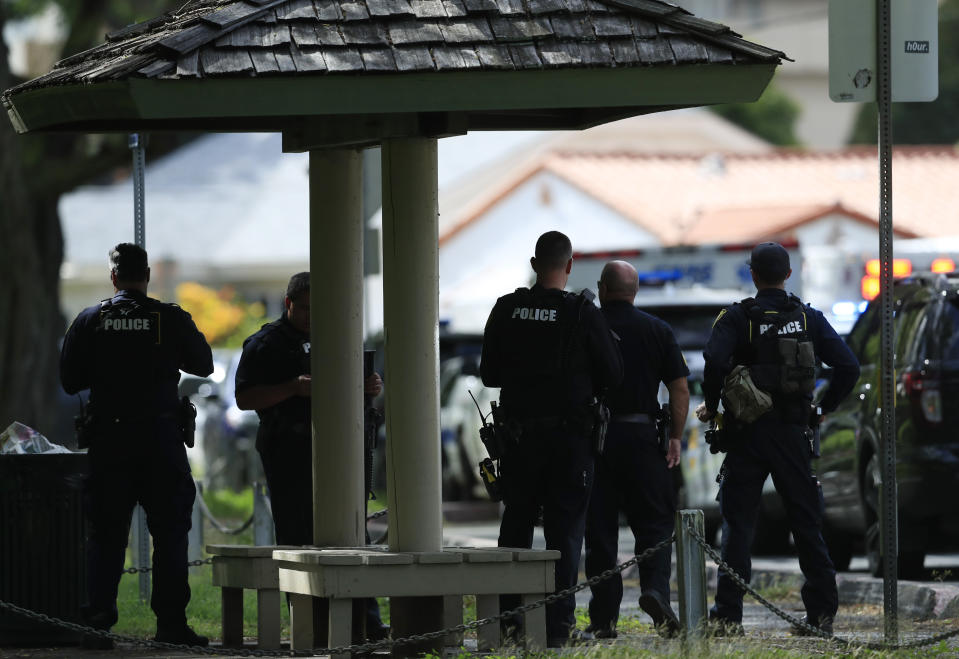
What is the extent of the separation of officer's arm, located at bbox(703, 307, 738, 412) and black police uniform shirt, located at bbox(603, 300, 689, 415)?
0.82 feet

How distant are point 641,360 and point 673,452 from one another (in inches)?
18.9

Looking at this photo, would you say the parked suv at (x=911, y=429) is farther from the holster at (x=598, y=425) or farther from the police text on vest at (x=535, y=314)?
the police text on vest at (x=535, y=314)

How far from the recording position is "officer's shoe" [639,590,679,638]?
8.89 m

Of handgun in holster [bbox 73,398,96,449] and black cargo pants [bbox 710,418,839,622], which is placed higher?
handgun in holster [bbox 73,398,96,449]

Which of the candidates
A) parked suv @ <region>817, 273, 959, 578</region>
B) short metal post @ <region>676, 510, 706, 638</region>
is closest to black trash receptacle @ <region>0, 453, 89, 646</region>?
short metal post @ <region>676, 510, 706, 638</region>

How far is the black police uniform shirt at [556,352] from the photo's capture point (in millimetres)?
8570

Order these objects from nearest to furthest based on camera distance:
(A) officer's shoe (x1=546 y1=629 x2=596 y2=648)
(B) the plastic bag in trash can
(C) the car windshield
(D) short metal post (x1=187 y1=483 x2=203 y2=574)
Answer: (A) officer's shoe (x1=546 y1=629 x2=596 y2=648) → (B) the plastic bag in trash can → (D) short metal post (x1=187 y1=483 x2=203 y2=574) → (C) the car windshield

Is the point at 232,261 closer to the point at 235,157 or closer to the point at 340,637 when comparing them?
the point at 235,157

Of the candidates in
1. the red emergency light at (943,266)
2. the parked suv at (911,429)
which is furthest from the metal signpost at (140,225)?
the red emergency light at (943,266)

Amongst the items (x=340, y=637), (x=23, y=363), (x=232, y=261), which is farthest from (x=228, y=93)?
(x=232, y=261)

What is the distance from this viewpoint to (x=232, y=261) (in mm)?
52594

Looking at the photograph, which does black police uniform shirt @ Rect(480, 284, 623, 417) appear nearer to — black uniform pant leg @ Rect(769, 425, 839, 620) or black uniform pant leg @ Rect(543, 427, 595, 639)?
black uniform pant leg @ Rect(543, 427, 595, 639)

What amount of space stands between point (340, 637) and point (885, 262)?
2.89 m

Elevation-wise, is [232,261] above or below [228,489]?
above
